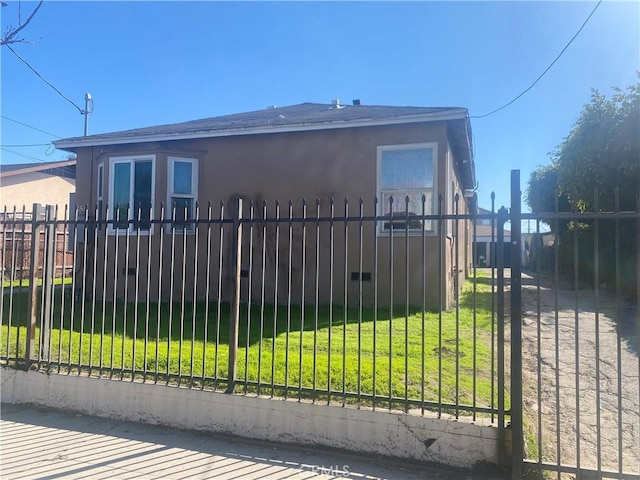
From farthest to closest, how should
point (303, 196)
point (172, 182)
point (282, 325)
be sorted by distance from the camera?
1. point (172, 182)
2. point (303, 196)
3. point (282, 325)

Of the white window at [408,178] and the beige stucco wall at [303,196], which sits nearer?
the white window at [408,178]

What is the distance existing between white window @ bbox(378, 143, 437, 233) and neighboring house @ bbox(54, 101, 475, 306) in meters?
0.02

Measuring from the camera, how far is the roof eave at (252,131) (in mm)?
7895

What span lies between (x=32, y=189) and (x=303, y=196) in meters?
18.4

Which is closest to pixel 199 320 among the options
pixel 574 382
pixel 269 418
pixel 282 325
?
pixel 282 325

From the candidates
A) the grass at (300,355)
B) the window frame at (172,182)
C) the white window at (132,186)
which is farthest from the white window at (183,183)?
the grass at (300,355)

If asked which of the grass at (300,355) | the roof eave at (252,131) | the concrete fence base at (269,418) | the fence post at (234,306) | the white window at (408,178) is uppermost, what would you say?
the roof eave at (252,131)

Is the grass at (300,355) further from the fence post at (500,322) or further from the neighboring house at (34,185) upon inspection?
the neighboring house at (34,185)

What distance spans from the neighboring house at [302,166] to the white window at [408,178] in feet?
0.07

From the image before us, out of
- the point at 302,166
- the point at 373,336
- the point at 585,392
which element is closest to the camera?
the point at 373,336

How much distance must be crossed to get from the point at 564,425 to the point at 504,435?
1093 mm

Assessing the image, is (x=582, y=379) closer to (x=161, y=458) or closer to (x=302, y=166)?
(x=161, y=458)

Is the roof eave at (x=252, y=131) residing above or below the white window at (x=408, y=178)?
above

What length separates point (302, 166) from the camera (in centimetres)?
925
